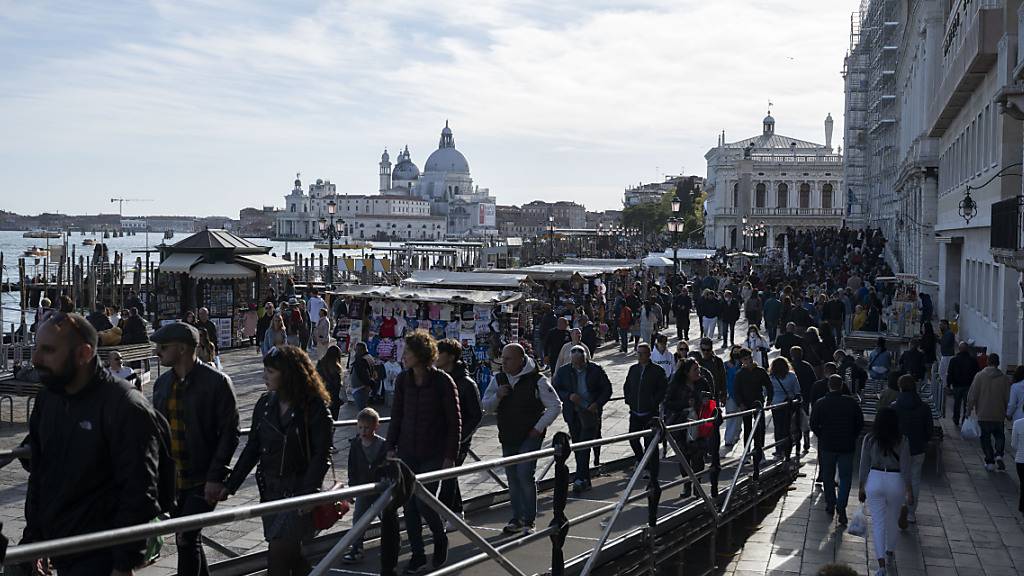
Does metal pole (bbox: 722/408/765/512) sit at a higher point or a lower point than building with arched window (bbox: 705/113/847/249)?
lower

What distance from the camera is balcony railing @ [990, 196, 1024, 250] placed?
1494cm

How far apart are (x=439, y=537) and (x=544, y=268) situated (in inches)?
973

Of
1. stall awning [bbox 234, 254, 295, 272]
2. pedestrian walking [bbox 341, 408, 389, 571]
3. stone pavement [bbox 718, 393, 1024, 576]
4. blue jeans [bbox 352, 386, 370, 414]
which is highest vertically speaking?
stall awning [bbox 234, 254, 295, 272]

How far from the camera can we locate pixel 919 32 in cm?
3569

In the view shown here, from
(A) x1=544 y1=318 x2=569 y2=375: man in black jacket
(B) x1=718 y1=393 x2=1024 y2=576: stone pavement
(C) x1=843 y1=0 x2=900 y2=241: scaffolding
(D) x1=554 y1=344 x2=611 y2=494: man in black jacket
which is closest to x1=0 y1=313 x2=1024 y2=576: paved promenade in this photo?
(B) x1=718 y1=393 x2=1024 y2=576: stone pavement

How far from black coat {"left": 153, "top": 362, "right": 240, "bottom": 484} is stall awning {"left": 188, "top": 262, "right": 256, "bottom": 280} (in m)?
18.8

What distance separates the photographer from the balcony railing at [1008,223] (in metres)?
14.9

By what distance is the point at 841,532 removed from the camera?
10078 mm

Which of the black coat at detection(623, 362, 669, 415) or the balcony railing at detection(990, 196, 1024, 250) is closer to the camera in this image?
the black coat at detection(623, 362, 669, 415)

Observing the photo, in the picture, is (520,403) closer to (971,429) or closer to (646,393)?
(646,393)

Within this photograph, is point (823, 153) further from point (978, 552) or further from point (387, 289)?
point (978, 552)

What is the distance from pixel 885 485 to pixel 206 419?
5.14m

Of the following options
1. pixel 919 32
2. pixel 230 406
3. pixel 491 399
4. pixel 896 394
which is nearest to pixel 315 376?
pixel 230 406

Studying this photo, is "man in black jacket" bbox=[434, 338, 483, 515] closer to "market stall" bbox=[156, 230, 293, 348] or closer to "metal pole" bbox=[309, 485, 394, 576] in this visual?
"metal pole" bbox=[309, 485, 394, 576]
